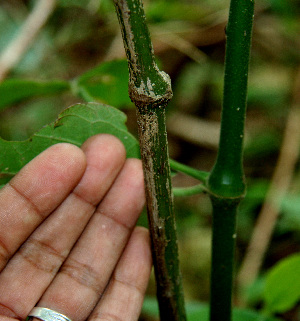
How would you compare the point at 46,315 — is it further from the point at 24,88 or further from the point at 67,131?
the point at 24,88

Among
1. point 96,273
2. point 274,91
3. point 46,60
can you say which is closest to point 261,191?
point 274,91

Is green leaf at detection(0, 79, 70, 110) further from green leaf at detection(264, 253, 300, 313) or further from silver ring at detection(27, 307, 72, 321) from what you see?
green leaf at detection(264, 253, 300, 313)

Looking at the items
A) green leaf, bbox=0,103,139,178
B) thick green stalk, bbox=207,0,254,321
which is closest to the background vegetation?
thick green stalk, bbox=207,0,254,321

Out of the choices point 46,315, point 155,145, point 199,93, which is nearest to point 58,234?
point 46,315

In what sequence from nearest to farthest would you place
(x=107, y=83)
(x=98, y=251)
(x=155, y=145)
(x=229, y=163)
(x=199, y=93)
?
(x=155, y=145), (x=229, y=163), (x=98, y=251), (x=107, y=83), (x=199, y=93)

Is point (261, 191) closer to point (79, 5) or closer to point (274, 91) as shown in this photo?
point (274, 91)

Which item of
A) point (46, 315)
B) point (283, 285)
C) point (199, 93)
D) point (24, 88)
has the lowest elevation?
point (199, 93)

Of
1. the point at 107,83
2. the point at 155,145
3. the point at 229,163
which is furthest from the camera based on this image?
the point at 107,83
